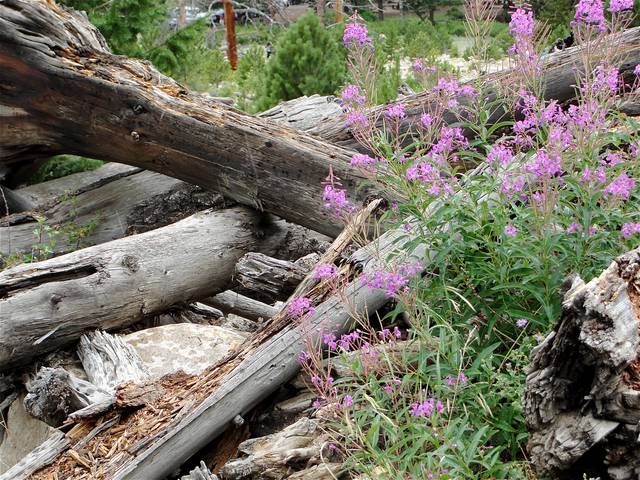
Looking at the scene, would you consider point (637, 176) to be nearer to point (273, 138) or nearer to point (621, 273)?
point (621, 273)

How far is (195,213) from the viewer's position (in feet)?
20.2

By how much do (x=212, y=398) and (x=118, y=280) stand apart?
56.4 inches

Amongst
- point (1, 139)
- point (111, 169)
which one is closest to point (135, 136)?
point (1, 139)

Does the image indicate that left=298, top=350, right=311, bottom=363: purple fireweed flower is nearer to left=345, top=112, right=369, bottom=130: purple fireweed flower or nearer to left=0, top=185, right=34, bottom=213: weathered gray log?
left=345, top=112, right=369, bottom=130: purple fireweed flower

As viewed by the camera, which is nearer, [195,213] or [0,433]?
[0,433]

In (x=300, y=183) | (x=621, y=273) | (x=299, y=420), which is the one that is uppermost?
(x=621, y=273)

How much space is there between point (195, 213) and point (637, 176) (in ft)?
11.7

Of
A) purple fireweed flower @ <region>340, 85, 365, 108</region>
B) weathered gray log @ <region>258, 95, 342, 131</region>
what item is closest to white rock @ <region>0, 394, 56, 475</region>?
purple fireweed flower @ <region>340, 85, 365, 108</region>

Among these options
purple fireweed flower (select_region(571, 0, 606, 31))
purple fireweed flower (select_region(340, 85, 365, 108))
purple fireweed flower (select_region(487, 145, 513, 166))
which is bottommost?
purple fireweed flower (select_region(487, 145, 513, 166))

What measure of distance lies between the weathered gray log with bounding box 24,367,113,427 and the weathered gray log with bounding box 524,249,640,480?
2.45 meters

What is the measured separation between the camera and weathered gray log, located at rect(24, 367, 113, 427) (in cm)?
434

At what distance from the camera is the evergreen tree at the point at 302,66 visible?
10.6 m

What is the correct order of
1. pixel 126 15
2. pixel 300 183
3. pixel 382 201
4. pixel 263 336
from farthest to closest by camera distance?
pixel 126 15 → pixel 300 183 → pixel 382 201 → pixel 263 336

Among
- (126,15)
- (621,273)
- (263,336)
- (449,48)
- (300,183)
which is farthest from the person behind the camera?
(449,48)
